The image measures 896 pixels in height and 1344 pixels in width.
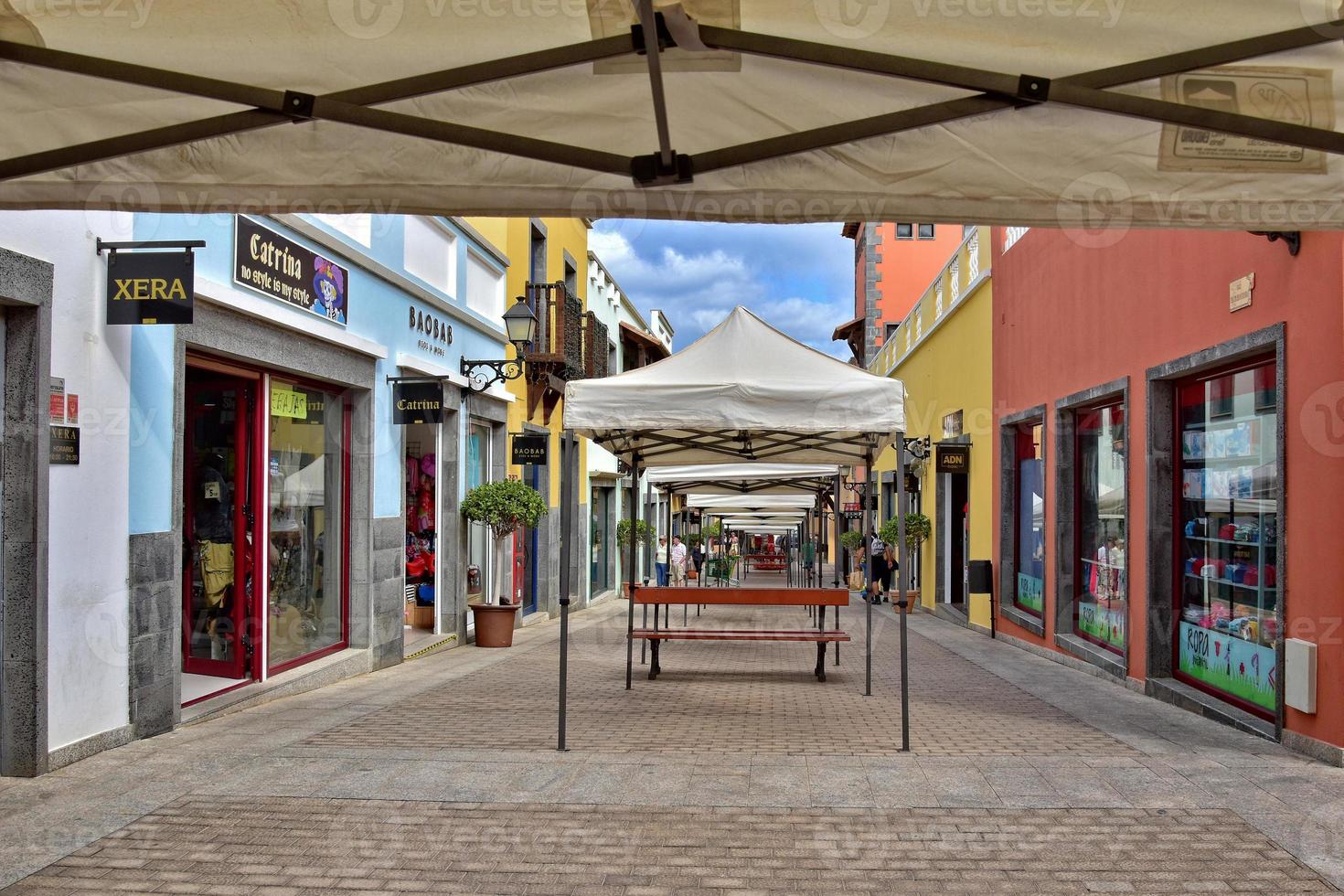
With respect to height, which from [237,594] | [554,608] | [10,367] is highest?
[10,367]

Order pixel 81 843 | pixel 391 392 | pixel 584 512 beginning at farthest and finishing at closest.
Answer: pixel 584 512 < pixel 391 392 < pixel 81 843

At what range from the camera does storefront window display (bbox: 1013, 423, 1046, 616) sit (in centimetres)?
1341

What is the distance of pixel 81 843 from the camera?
4793 millimetres

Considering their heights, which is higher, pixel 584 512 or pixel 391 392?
pixel 391 392

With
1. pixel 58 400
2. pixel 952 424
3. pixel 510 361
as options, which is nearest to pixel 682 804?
pixel 58 400

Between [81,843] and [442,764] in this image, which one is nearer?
[81,843]

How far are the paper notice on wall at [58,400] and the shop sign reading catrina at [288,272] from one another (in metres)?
2.11

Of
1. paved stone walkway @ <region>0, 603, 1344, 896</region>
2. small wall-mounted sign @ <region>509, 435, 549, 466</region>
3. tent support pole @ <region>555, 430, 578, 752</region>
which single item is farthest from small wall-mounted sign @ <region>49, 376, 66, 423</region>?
small wall-mounted sign @ <region>509, 435, 549, 466</region>

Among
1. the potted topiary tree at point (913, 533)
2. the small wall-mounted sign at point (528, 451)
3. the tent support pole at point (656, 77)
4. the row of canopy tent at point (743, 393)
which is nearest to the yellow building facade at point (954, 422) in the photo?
the potted topiary tree at point (913, 533)

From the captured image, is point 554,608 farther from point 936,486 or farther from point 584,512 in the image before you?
point 936,486

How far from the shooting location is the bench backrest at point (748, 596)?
33.7 ft

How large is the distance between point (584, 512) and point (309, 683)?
13.2 metres

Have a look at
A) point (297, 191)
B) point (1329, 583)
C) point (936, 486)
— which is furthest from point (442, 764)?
point (936, 486)

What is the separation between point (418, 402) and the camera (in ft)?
36.2
